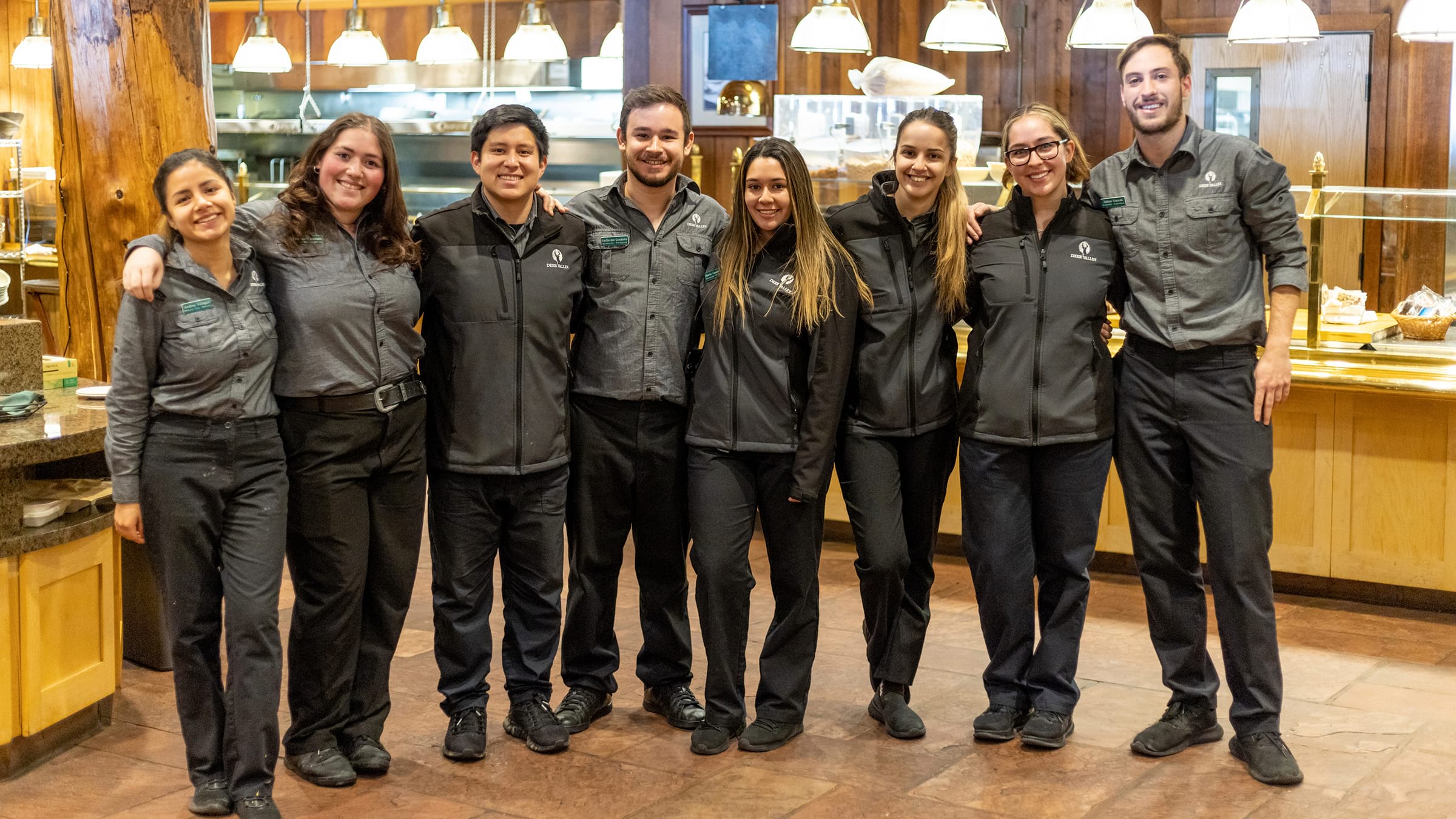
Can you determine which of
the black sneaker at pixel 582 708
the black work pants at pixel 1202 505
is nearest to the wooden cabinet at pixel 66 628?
the black sneaker at pixel 582 708

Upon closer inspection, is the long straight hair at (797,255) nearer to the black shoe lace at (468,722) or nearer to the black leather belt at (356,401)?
the black leather belt at (356,401)

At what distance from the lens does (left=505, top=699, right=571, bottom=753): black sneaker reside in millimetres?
3740

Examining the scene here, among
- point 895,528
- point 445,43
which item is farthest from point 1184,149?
point 445,43

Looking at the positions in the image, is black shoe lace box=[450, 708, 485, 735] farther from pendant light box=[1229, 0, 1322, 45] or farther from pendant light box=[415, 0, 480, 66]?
pendant light box=[415, 0, 480, 66]

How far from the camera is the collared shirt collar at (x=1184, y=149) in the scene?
11.8 feet

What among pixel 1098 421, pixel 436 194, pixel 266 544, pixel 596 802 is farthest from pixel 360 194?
pixel 436 194

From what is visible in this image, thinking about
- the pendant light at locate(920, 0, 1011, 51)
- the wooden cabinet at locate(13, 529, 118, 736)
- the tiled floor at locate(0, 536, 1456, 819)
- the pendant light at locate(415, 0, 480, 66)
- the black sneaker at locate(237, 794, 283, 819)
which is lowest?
the tiled floor at locate(0, 536, 1456, 819)

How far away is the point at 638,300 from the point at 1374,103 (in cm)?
504

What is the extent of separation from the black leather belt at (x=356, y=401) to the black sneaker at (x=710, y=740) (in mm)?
1146

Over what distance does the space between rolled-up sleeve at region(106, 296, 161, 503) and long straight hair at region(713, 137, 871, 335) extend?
1322 millimetres

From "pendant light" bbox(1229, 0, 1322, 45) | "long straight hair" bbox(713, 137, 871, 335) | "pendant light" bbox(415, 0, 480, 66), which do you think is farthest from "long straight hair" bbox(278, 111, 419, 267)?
"pendant light" bbox(415, 0, 480, 66)

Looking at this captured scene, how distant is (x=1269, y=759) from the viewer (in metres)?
3.57

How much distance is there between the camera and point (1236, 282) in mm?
3564

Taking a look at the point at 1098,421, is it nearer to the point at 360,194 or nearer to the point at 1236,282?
the point at 1236,282
